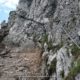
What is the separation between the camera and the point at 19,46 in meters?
39.0

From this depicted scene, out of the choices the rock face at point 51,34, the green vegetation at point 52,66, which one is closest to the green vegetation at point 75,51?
the rock face at point 51,34

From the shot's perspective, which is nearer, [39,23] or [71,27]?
[71,27]

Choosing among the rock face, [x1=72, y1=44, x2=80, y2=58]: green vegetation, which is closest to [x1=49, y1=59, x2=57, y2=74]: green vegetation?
the rock face

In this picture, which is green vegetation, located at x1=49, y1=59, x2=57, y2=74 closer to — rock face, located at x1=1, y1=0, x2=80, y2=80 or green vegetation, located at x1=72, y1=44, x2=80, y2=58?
rock face, located at x1=1, y1=0, x2=80, y2=80

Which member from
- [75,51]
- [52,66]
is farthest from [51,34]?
[75,51]

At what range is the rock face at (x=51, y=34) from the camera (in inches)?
823

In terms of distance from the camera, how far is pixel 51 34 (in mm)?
31328

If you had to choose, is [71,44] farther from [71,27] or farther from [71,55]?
[71,27]

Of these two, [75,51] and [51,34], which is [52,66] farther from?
[51,34]

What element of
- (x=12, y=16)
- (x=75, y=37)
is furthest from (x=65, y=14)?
(x=12, y=16)

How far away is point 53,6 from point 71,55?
16.4 meters

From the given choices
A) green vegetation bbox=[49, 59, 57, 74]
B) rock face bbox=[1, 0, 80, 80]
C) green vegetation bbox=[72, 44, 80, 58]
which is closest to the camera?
green vegetation bbox=[72, 44, 80, 58]

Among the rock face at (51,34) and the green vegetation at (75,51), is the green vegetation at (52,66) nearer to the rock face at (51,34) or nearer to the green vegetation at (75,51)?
the rock face at (51,34)

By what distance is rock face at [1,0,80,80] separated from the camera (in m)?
20.9
